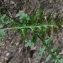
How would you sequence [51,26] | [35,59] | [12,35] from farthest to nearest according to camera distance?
[12,35] < [35,59] < [51,26]

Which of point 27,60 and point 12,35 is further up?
point 12,35

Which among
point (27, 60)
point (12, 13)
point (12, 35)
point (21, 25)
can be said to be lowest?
point (27, 60)

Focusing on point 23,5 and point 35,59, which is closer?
point 35,59

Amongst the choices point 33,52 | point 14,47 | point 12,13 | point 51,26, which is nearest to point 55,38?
point 33,52

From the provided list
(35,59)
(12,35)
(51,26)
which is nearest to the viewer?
(51,26)

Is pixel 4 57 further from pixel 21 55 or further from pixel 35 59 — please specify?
pixel 35 59

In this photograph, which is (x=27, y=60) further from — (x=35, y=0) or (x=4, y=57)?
Result: (x=35, y=0)
